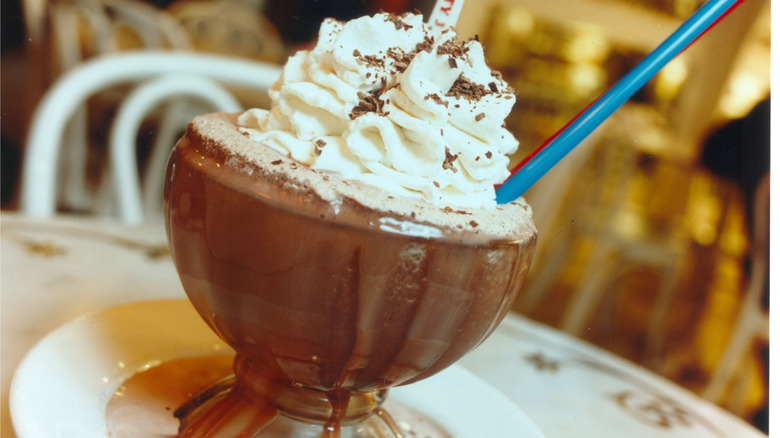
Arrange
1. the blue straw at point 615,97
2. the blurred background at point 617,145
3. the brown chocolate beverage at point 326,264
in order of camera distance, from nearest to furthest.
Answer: the brown chocolate beverage at point 326,264, the blue straw at point 615,97, the blurred background at point 617,145

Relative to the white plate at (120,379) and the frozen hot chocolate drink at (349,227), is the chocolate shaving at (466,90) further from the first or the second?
the white plate at (120,379)

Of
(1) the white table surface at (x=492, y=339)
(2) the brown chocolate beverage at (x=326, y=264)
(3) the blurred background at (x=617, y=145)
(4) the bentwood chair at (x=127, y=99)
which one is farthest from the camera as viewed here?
(3) the blurred background at (x=617, y=145)

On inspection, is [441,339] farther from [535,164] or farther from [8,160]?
[8,160]

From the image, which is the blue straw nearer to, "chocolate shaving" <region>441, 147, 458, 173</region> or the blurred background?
"chocolate shaving" <region>441, 147, 458, 173</region>

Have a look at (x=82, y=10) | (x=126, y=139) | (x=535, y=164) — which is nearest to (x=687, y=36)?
(x=535, y=164)

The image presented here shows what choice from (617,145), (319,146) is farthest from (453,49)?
(617,145)

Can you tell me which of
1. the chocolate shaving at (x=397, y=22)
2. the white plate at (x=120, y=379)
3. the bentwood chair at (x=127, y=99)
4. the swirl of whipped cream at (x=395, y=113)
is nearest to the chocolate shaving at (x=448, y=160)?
the swirl of whipped cream at (x=395, y=113)

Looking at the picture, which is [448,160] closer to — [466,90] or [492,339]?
[466,90]
